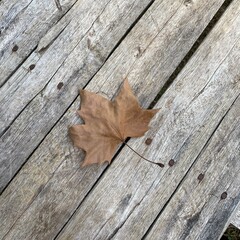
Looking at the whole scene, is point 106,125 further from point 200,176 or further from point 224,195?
point 224,195

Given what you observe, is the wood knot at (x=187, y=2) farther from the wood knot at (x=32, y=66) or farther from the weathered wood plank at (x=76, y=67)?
the wood knot at (x=32, y=66)

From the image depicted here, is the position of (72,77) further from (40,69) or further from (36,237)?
(36,237)

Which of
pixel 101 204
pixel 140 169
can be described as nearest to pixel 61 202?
pixel 101 204

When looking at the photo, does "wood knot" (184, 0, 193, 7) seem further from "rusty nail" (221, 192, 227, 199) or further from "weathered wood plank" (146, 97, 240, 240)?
"rusty nail" (221, 192, 227, 199)

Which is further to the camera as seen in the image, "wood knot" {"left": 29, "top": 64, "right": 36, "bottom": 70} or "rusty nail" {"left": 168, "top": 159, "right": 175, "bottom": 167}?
"wood knot" {"left": 29, "top": 64, "right": 36, "bottom": 70}

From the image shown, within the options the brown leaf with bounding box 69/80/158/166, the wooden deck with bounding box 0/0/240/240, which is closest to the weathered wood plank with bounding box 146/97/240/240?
the wooden deck with bounding box 0/0/240/240

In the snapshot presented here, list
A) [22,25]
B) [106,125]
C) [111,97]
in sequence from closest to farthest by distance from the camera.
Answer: [106,125] → [111,97] → [22,25]

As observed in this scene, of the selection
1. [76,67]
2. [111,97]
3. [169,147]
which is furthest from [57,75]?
[169,147]
